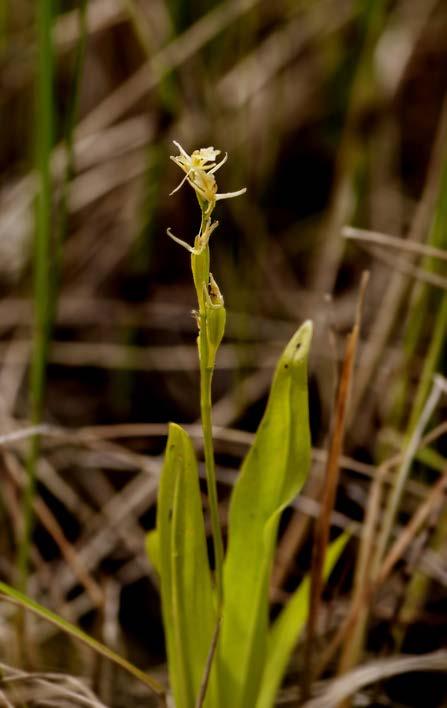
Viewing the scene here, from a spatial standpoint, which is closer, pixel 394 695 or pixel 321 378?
pixel 394 695

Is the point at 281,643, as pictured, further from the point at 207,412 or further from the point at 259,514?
the point at 207,412

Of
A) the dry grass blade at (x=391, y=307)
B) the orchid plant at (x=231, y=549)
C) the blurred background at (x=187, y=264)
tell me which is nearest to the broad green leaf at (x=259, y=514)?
the orchid plant at (x=231, y=549)

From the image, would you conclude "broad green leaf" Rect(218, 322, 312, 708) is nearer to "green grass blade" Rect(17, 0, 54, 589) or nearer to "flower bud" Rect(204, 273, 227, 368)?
"flower bud" Rect(204, 273, 227, 368)

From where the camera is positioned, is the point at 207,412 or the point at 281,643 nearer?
the point at 207,412

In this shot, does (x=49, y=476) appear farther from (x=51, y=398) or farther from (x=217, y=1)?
(x=217, y=1)

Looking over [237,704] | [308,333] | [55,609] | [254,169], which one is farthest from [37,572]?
[254,169]

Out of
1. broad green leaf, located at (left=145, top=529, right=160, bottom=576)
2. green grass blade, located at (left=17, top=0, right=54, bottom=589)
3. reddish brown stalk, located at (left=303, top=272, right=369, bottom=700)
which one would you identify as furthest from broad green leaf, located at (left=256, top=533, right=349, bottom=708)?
green grass blade, located at (left=17, top=0, right=54, bottom=589)

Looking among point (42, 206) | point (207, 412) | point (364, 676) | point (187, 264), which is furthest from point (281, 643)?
point (187, 264)
